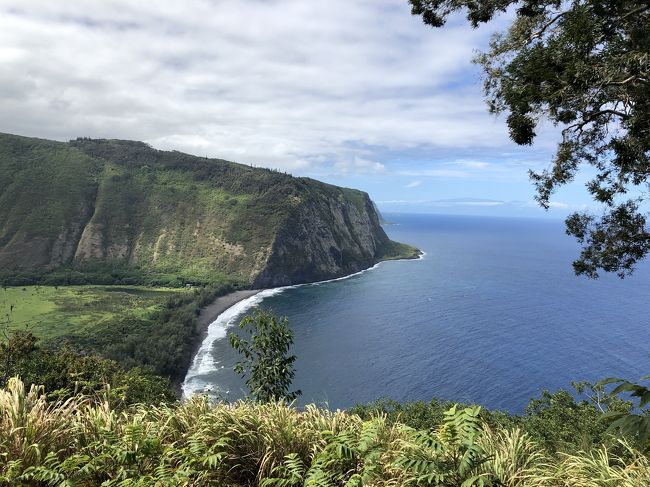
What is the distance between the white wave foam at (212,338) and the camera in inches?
3219

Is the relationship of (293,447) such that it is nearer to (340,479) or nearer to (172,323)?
(340,479)

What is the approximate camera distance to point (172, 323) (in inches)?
4407

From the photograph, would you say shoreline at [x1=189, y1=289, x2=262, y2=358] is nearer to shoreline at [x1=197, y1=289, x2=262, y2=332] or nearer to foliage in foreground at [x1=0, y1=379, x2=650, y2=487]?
shoreline at [x1=197, y1=289, x2=262, y2=332]

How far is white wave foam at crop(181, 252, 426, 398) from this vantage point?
81769 millimetres

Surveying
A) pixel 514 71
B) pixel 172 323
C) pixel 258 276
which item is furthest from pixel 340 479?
pixel 258 276

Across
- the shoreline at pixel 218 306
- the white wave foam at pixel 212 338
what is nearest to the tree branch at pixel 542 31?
the white wave foam at pixel 212 338

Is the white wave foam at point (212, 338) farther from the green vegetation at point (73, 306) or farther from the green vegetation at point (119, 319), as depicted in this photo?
the green vegetation at point (73, 306)

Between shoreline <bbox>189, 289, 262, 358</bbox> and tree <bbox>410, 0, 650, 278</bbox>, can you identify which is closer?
tree <bbox>410, 0, 650, 278</bbox>

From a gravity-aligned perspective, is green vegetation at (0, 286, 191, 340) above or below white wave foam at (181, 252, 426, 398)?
above

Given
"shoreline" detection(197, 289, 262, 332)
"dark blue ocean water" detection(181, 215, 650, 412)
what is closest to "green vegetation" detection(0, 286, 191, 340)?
"shoreline" detection(197, 289, 262, 332)

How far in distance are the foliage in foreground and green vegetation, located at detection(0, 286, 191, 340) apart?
11182 centimetres

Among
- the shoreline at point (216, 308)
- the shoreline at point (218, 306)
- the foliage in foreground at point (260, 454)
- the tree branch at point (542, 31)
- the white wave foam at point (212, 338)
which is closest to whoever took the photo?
the foliage in foreground at point (260, 454)

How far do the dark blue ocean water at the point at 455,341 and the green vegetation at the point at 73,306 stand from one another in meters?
38.2

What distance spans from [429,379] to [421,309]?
178 feet
